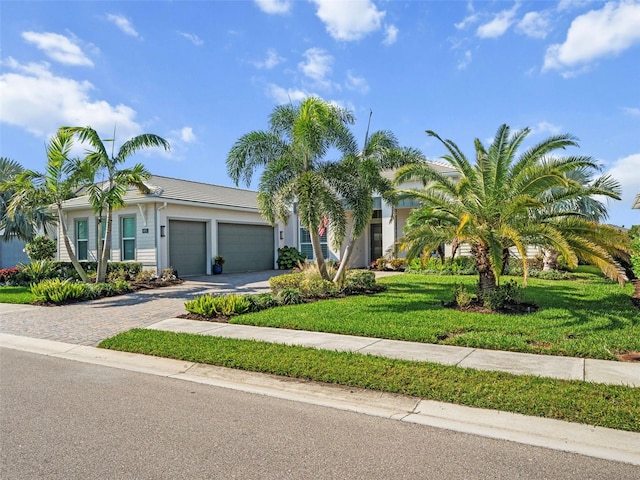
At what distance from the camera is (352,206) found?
12930mm

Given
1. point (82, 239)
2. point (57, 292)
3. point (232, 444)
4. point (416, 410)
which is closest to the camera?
point (232, 444)

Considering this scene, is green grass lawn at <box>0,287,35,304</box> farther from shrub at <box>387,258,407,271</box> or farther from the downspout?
shrub at <box>387,258,407,271</box>

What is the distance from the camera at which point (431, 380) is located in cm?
564

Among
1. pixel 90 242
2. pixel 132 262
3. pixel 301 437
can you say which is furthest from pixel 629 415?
pixel 90 242

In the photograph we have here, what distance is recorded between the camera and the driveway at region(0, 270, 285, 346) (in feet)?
31.5

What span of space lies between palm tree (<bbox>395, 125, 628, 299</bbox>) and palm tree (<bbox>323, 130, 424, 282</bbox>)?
5.39 feet

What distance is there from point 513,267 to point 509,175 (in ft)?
27.0

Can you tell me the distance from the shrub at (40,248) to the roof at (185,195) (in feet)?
6.80

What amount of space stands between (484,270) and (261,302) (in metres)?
5.37

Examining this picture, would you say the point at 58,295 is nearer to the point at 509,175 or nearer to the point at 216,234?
the point at 216,234

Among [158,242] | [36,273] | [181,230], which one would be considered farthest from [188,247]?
[36,273]

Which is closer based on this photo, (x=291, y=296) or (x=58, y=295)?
(x=291, y=296)

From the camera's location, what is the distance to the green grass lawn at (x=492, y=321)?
24.2 ft

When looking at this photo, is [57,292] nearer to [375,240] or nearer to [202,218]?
[202,218]
